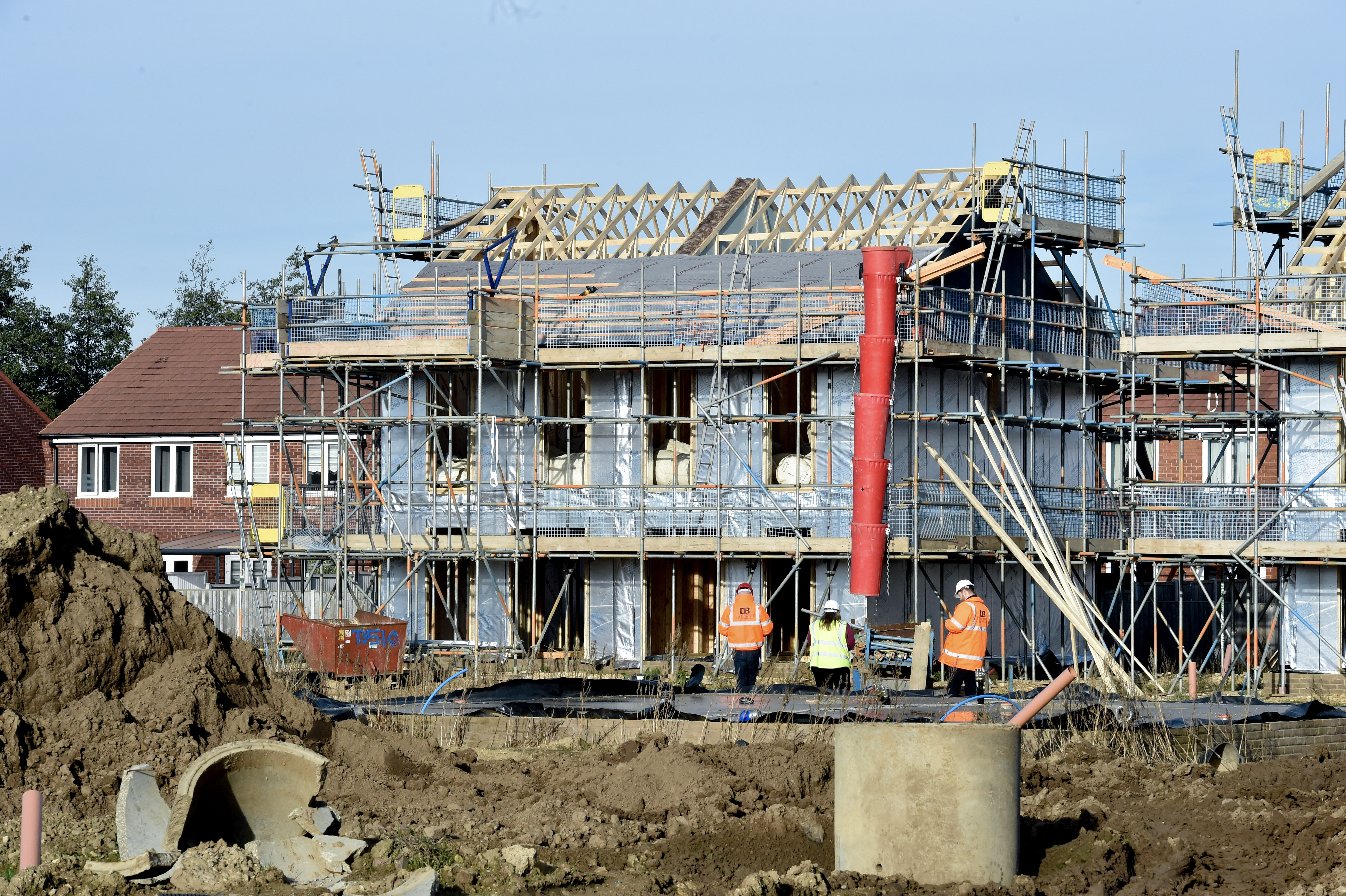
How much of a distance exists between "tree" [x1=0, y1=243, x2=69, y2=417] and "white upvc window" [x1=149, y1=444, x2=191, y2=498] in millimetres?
16222

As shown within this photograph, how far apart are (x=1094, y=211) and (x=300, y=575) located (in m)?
17.8

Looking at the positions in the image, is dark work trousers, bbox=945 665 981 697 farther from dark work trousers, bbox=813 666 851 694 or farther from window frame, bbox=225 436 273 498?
window frame, bbox=225 436 273 498

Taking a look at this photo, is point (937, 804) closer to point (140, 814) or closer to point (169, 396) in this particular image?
point (140, 814)

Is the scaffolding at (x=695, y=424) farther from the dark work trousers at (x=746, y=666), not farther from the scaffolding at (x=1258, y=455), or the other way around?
the dark work trousers at (x=746, y=666)

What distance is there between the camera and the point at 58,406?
186 feet

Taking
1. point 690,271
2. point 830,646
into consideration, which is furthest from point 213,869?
point 690,271

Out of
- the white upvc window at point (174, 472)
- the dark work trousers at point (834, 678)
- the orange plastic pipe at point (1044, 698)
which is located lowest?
the dark work trousers at point (834, 678)

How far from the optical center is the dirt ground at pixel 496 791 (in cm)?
1102

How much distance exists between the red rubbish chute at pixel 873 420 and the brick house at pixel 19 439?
27.2 meters

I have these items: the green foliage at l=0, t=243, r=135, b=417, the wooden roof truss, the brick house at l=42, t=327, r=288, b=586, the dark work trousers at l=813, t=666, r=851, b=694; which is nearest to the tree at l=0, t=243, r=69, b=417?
the green foliage at l=0, t=243, r=135, b=417

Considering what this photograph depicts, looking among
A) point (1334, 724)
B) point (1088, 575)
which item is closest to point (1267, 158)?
point (1088, 575)

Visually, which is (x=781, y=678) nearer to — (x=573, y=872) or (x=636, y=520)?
(x=636, y=520)

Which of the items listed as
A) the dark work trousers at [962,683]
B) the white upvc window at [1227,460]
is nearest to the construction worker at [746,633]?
the dark work trousers at [962,683]

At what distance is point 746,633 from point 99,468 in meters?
25.6
